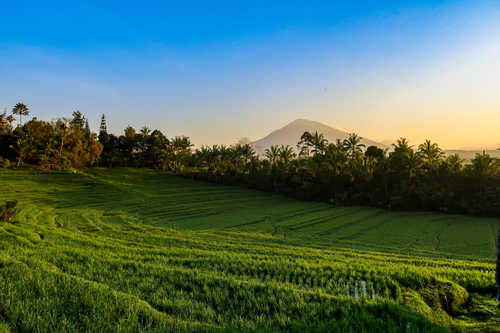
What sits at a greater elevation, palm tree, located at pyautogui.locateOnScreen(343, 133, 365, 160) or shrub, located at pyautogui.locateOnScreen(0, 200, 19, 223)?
palm tree, located at pyautogui.locateOnScreen(343, 133, 365, 160)

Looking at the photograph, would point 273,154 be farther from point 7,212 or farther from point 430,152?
point 7,212

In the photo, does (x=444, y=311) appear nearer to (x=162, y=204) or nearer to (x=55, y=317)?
(x=55, y=317)

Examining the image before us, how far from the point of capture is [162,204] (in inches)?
1730

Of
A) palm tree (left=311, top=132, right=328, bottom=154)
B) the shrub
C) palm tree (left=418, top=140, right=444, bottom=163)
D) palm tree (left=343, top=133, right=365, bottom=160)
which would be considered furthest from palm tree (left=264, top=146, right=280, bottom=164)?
the shrub

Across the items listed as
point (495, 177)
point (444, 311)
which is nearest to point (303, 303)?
point (444, 311)

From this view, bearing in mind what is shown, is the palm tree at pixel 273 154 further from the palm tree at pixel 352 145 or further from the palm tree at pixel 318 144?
the palm tree at pixel 352 145

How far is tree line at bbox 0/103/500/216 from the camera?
4322 centimetres

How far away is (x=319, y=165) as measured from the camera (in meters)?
59.1

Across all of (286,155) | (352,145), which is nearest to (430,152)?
(352,145)

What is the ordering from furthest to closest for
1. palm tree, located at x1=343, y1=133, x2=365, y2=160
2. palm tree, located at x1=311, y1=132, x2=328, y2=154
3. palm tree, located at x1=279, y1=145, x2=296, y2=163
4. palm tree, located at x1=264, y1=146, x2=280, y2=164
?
palm tree, located at x1=264, y1=146, x2=280, y2=164
palm tree, located at x1=279, y1=145, x2=296, y2=163
palm tree, located at x1=311, y1=132, x2=328, y2=154
palm tree, located at x1=343, y1=133, x2=365, y2=160

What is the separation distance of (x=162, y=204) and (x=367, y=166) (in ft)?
125

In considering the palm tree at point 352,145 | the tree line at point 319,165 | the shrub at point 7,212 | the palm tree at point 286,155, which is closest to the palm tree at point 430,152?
the tree line at point 319,165

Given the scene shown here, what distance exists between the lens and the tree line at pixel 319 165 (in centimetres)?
4322

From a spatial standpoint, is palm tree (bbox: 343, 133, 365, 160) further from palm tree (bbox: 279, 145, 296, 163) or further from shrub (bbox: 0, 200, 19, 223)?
shrub (bbox: 0, 200, 19, 223)
